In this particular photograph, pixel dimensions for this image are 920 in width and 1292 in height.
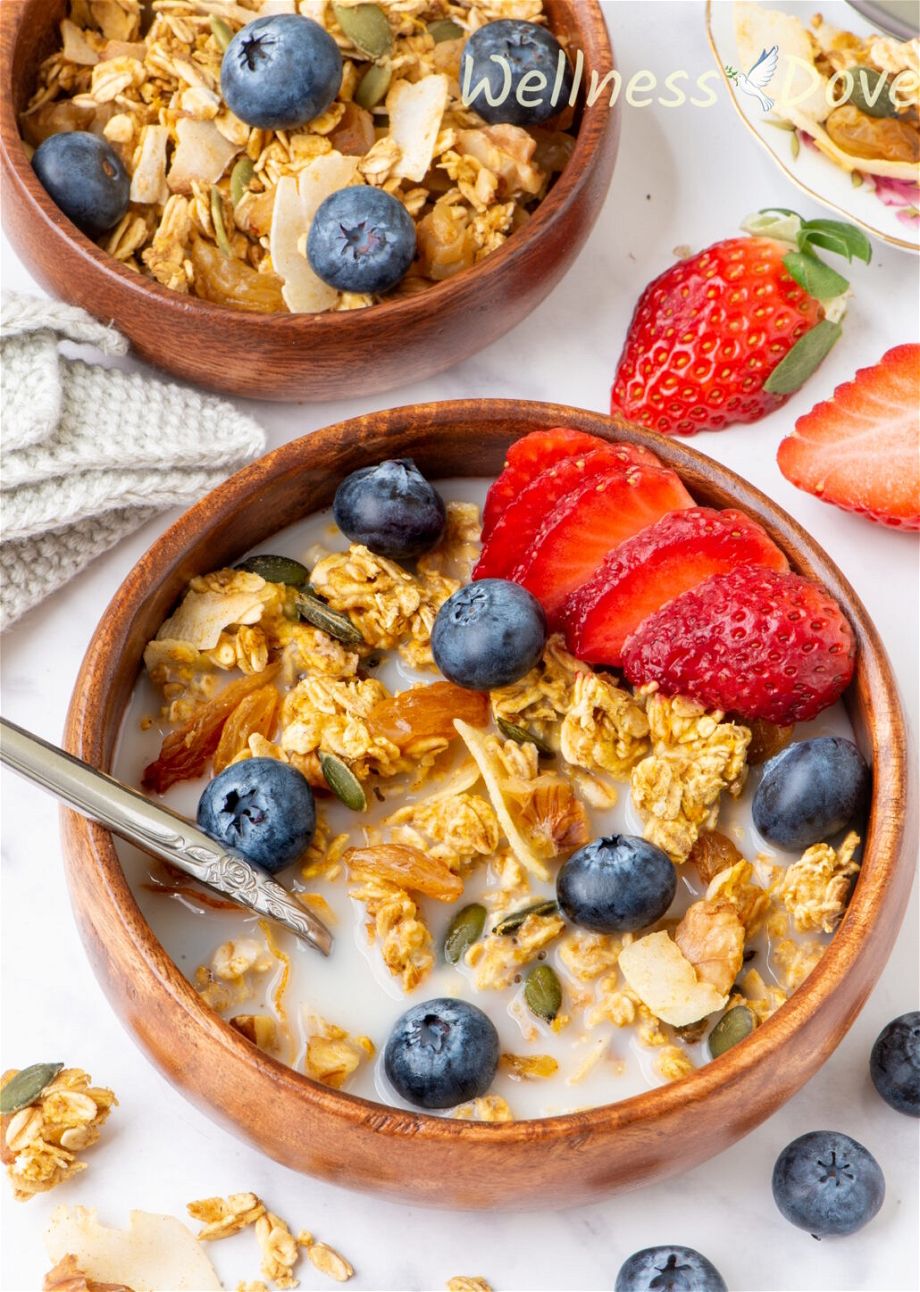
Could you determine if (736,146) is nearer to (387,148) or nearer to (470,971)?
(387,148)

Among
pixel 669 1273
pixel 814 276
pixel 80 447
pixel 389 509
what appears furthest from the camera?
pixel 814 276

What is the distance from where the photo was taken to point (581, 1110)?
1.24 m

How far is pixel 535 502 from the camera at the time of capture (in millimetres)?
1395

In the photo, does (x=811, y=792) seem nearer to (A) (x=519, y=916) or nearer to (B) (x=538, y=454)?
(A) (x=519, y=916)

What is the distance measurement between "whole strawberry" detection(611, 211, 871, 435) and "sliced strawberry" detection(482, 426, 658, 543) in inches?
9.1

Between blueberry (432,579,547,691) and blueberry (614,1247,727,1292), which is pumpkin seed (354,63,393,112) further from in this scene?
blueberry (614,1247,727,1292)

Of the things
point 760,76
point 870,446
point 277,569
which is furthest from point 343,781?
point 760,76

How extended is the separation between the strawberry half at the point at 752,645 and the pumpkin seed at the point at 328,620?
239 mm

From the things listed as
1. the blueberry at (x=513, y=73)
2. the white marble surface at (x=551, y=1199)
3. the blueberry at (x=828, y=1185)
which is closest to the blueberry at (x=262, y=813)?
the white marble surface at (x=551, y=1199)

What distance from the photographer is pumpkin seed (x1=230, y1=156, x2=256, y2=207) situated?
5.22 feet

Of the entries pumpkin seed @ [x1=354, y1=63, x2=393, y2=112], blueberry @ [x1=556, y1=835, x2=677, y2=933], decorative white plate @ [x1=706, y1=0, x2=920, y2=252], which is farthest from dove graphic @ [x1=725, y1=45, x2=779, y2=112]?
blueberry @ [x1=556, y1=835, x2=677, y2=933]

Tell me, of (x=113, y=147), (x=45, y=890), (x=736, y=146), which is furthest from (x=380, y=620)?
(x=736, y=146)

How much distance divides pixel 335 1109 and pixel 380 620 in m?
0.42

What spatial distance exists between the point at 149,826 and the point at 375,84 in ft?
2.62
